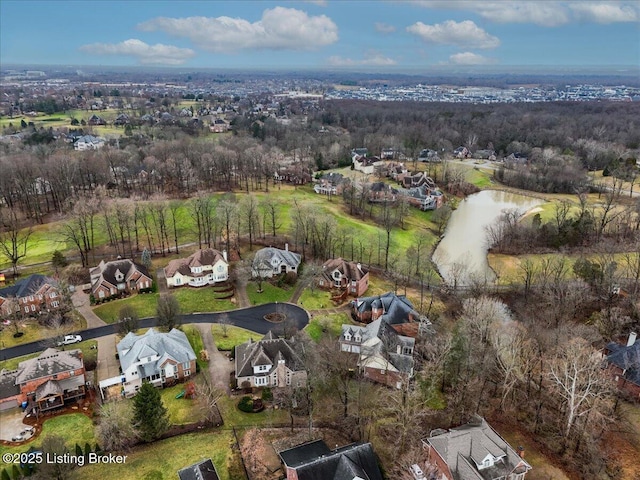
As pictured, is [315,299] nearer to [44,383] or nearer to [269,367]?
[269,367]

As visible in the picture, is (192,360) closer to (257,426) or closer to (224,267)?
(257,426)

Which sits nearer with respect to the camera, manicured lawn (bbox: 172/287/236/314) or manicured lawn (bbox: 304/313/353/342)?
manicured lawn (bbox: 304/313/353/342)

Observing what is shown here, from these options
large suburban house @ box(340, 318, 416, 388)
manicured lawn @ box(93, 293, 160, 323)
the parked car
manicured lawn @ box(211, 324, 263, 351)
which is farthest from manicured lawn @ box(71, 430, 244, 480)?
manicured lawn @ box(93, 293, 160, 323)

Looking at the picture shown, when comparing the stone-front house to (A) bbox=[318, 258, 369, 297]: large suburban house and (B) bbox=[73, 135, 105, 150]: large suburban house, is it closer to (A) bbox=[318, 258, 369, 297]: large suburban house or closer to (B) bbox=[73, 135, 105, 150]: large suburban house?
(A) bbox=[318, 258, 369, 297]: large suburban house

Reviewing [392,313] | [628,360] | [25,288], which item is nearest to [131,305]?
[25,288]

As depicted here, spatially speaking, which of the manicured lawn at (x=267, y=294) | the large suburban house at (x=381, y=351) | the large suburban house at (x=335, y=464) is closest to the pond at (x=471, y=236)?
the large suburban house at (x=381, y=351)
